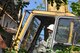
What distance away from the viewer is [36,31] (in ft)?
30.3

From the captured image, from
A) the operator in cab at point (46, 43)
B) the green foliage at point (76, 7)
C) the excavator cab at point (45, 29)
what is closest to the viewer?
the green foliage at point (76, 7)

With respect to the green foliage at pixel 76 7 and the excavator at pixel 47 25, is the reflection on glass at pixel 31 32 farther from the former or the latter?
the green foliage at pixel 76 7

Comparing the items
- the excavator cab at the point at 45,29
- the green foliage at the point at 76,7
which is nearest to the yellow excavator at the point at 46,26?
the excavator cab at the point at 45,29

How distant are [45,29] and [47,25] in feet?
0.37

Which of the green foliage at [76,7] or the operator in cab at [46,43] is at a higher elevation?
the green foliage at [76,7]

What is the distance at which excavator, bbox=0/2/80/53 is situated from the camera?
818cm

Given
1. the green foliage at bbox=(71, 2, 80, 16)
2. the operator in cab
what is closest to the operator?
the operator in cab

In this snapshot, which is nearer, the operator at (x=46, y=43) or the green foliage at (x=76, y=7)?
the green foliage at (x=76, y=7)

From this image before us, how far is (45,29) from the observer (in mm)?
8977

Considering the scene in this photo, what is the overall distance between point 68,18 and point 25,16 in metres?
1.10

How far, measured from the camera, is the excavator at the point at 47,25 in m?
8.18

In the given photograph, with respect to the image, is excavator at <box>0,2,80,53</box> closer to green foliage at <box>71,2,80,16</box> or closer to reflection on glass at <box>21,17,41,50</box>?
reflection on glass at <box>21,17,41,50</box>

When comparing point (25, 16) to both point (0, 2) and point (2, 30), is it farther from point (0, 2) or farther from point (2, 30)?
point (2, 30)

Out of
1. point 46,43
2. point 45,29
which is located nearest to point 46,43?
point 46,43
